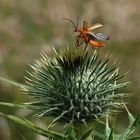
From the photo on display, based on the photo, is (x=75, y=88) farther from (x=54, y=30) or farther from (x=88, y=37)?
(x=54, y=30)

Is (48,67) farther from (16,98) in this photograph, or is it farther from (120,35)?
(120,35)

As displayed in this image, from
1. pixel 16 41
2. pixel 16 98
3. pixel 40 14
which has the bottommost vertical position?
pixel 16 98

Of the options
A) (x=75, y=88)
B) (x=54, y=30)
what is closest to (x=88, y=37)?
(x=75, y=88)

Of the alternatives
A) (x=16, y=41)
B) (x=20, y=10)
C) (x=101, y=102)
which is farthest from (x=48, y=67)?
(x=20, y=10)

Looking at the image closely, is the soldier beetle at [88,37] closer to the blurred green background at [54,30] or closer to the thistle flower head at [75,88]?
the thistle flower head at [75,88]

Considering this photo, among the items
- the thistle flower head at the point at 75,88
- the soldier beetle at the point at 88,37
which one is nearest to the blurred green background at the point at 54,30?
the thistle flower head at the point at 75,88
